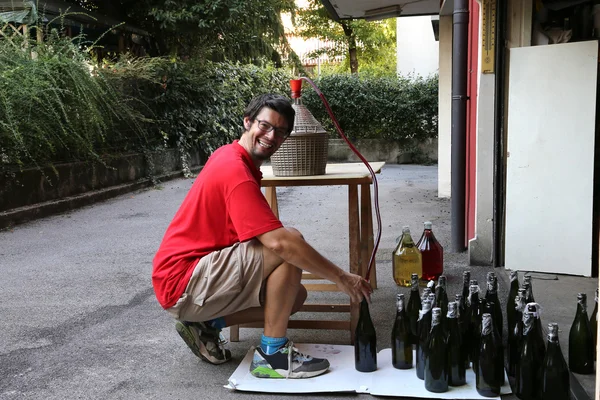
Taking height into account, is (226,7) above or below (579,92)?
above

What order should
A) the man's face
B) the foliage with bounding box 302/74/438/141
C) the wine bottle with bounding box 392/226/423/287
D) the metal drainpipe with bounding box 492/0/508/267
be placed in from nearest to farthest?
1. the man's face
2. the wine bottle with bounding box 392/226/423/287
3. the metal drainpipe with bounding box 492/0/508/267
4. the foliage with bounding box 302/74/438/141

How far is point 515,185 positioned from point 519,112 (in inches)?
22.4

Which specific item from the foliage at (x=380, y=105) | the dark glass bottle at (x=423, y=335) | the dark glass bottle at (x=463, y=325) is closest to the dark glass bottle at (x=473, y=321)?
the dark glass bottle at (x=463, y=325)

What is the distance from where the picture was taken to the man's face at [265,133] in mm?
2889

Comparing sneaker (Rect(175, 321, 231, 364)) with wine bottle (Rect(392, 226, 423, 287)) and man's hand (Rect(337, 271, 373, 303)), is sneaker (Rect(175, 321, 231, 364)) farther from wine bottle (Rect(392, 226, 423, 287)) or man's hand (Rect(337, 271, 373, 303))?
wine bottle (Rect(392, 226, 423, 287))

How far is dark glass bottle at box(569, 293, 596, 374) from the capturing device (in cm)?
286

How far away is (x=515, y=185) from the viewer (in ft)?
15.8

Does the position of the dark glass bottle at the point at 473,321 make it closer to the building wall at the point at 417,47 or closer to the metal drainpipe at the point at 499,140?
the metal drainpipe at the point at 499,140

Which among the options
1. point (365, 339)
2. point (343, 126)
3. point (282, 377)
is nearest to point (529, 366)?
point (365, 339)

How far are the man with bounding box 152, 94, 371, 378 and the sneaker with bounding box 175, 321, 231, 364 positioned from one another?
0.33 ft

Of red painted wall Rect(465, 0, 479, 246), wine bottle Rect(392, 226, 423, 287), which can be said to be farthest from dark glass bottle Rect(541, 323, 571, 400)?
red painted wall Rect(465, 0, 479, 246)

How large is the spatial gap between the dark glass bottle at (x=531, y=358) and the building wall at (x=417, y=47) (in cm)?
1966

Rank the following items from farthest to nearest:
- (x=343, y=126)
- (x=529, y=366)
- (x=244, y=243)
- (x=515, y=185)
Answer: (x=343, y=126), (x=515, y=185), (x=244, y=243), (x=529, y=366)

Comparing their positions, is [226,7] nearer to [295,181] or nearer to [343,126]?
[343,126]
